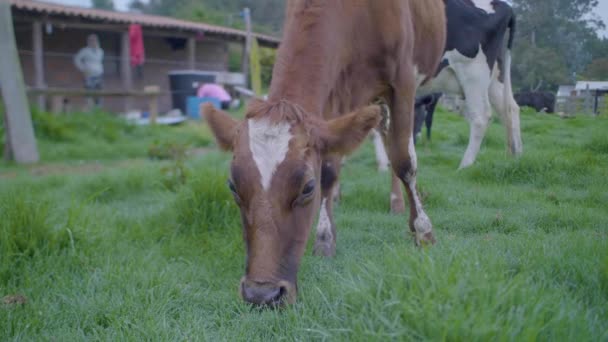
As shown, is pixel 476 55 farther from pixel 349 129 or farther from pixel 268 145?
pixel 268 145

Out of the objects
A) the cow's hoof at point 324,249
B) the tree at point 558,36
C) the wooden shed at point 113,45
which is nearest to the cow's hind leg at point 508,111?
the tree at point 558,36

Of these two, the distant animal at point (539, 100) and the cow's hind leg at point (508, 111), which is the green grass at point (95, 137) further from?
the distant animal at point (539, 100)

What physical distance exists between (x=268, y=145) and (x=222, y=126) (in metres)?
0.55

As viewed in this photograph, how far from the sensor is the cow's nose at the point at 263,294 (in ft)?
8.09

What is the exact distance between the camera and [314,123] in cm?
282

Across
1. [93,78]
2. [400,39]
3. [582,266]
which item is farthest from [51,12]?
[582,266]

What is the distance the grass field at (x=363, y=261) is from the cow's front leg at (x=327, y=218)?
11cm

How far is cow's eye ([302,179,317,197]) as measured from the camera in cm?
269

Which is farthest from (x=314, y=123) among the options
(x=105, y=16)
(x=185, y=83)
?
(x=185, y=83)

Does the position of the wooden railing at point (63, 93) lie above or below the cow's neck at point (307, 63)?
below

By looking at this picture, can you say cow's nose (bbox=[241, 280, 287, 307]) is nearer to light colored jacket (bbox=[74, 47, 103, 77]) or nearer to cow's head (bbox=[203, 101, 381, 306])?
cow's head (bbox=[203, 101, 381, 306])

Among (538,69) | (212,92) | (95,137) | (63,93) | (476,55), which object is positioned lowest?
(95,137)

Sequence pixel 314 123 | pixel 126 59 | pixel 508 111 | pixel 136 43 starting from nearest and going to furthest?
1. pixel 314 123
2. pixel 508 111
3. pixel 136 43
4. pixel 126 59

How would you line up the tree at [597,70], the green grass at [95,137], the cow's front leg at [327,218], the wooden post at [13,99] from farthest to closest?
the green grass at [95,137]
the wooden post at [13,99]
the tree at [597,70]
the cow's front leg at [327,218]
